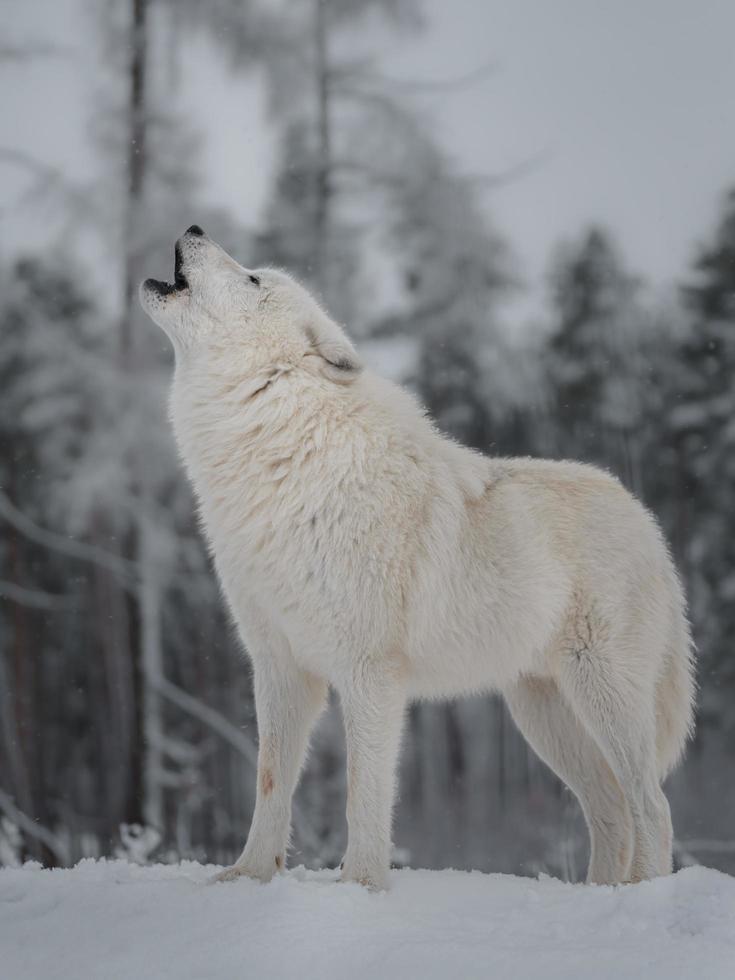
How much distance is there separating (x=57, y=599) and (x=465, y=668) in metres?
7.74

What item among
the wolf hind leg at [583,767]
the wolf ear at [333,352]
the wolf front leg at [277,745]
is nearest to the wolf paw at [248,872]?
the wolf front leg at [277,745]

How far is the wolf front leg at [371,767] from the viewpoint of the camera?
342 centimetres

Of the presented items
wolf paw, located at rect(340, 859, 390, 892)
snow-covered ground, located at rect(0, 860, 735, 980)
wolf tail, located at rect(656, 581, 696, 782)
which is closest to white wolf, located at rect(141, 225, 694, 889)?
wolf paw, located at rect(340, 859, 390, 892)

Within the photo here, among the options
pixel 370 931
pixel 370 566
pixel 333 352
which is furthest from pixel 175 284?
pixel 370 931

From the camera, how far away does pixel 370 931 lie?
292 centimetres

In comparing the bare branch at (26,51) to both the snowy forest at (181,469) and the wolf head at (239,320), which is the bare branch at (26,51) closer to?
the snowy forest at (181,469)

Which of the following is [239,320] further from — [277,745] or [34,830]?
[34,830]

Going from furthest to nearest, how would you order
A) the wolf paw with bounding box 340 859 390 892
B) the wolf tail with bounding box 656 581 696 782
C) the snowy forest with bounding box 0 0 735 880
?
the snowy forest with bounding box 0 0 735 880, the wolf tail with bounding box 656 581 696 782, the wolf paw with bounding box 340 859 390 892

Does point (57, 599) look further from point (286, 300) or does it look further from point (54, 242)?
point (286, 300)

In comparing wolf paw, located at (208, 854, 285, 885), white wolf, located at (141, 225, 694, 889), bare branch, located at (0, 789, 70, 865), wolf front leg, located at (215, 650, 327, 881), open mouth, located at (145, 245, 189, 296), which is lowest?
bare branch, located at (0, 789, 70, 865)

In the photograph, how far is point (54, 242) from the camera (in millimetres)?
10188

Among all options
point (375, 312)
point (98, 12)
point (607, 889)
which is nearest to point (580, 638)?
point (607, 889)

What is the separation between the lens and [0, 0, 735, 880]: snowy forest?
9.88 metres

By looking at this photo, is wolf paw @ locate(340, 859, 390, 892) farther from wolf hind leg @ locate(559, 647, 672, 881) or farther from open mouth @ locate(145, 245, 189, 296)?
open mouth @ locate(145, 245, 189, 296)
